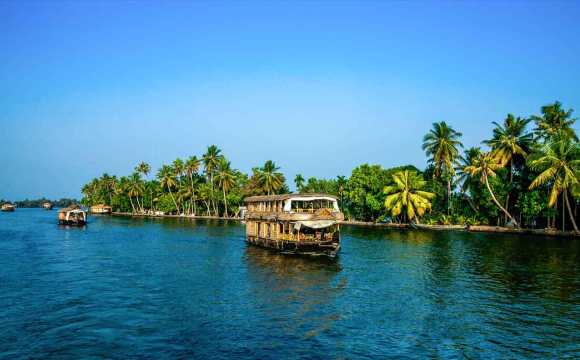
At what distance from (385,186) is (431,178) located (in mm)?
9143

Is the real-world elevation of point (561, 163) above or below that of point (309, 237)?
above

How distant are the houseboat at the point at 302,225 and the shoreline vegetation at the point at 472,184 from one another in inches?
1228

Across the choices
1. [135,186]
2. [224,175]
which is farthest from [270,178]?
[135,186]

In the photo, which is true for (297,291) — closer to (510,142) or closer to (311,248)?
(311,248)

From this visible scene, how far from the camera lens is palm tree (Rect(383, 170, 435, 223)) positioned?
252ft

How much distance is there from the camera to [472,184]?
7450 centimetres

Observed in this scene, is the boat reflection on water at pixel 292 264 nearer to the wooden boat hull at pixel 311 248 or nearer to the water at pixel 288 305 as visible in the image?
the water at pixel 288 305

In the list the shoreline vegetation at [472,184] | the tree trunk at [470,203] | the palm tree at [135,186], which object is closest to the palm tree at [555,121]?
the shoreline vegetation at [472,184]

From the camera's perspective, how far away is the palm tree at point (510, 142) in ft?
224

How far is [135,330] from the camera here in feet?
62.7

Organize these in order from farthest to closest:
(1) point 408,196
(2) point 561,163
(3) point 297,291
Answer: (1) point 408,196, (2) point 561,163, (3) point 297,291

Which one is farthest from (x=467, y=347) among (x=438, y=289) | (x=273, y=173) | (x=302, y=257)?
(x=273, y=173)

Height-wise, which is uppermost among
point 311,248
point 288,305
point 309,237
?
point 309,237

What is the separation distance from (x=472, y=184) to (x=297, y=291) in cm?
A: 5645
